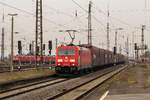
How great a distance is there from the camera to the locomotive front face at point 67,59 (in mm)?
31562

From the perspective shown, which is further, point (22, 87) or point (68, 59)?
point (68, 59)

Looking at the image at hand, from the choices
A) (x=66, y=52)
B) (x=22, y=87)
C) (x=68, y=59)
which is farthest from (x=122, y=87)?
(x=66, y=52)

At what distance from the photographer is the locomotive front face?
3156 cm

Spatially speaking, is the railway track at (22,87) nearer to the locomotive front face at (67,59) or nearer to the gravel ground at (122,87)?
the locomotive front face at (67,59)

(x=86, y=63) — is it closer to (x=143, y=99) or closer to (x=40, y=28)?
(x=40, y=28)

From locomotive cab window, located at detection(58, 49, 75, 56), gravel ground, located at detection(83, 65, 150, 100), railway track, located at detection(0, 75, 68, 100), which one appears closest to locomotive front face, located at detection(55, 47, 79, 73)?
locomotive cab window, located at detection(58, 49, 75, 56)

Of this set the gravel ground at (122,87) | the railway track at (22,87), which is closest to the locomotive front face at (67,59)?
the railway track at (22,87)

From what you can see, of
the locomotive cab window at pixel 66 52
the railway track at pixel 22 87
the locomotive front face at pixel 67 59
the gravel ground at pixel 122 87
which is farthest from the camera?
the locomotive cab window at pixel 66 52

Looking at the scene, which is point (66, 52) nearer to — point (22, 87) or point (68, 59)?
point (68, 59)

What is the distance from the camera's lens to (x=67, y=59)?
105 ft

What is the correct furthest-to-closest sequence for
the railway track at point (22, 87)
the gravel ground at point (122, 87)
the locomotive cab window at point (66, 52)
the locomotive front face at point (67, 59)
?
the locomotive cab window at point (66, 52)
the locomotive front face at point (67, 59)
the railway track at point (22, 87)
the gravel ground at point (122, 87)

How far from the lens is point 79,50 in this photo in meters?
32.2

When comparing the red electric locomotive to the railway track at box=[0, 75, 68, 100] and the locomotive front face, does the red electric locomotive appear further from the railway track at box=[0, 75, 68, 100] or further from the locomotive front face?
the railway track at box=[0, 75, 68, 100]

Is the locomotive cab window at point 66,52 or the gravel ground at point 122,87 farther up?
the locomotive cab window at point 66,52
